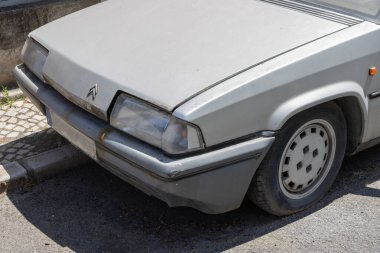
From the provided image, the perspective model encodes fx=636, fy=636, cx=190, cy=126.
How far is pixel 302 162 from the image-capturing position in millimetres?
3793

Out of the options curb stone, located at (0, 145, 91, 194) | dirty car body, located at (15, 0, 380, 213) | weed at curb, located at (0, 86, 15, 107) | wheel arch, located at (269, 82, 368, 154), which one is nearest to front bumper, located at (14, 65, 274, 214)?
dirty car body, located at (15, 0, 380, 213)

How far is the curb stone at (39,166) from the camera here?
4.21 metres

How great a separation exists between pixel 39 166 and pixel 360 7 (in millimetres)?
2327

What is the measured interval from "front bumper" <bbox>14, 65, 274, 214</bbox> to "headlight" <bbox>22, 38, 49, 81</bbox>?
1.89 ft

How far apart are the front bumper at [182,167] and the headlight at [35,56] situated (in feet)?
1.89

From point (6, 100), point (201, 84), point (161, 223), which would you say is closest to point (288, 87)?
point (201, 84)

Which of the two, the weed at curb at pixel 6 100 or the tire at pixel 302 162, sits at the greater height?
the tire at pixel 302 162

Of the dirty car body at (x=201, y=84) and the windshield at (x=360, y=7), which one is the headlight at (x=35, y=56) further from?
the windshield at (x=360, y=7)

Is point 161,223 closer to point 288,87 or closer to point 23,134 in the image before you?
point 288,87

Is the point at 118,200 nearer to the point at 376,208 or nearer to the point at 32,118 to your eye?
the point at 32,118

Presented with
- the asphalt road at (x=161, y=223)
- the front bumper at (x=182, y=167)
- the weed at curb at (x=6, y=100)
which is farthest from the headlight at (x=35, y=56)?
the weed at curb at (x=6, y=100)

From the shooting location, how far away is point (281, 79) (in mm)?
3396

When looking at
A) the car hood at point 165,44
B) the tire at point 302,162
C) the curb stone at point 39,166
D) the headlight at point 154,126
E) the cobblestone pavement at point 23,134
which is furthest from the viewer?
the cobblestone pavement at point 23,134

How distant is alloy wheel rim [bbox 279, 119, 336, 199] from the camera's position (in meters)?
3.70
